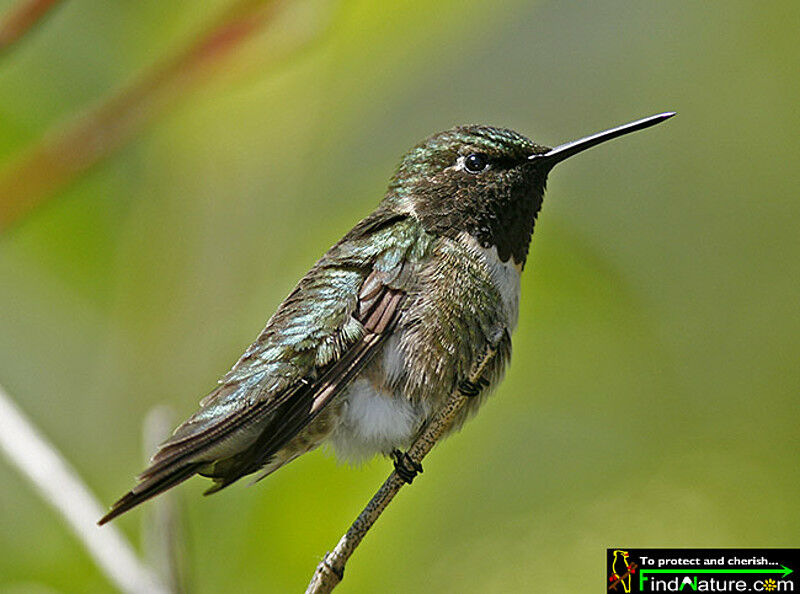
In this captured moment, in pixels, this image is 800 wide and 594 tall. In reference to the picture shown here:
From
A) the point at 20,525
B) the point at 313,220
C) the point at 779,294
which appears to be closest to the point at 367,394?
the point at 313,220

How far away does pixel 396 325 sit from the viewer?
9.09 ft

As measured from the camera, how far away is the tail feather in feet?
6.54

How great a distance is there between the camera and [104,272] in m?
3.43

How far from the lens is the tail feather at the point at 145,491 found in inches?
78.5

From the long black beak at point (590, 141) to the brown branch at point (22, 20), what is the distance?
163cm

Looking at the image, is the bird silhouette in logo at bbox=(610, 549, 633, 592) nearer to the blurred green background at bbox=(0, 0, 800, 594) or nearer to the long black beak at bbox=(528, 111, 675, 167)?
the blurred green background at bbox=(0, 0, 800, 594)

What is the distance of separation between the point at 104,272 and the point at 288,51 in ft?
5.80

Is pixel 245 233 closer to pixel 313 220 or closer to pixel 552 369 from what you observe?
pixel 313 220

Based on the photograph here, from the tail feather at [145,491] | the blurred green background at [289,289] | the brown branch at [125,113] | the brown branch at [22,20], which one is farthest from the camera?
the blurred green background at [289,289]

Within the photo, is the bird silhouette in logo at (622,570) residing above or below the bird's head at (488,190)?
below

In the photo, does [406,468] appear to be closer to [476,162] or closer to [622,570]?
[622,570]

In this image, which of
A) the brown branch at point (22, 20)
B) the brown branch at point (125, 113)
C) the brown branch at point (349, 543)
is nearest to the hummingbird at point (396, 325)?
the brown branch at point (349, 543)

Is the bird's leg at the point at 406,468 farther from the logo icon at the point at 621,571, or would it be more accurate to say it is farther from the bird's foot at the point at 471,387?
the logo icon at the point at 621,571

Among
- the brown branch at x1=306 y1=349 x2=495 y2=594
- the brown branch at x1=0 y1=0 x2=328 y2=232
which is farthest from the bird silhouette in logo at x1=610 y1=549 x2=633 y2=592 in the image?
the brown branch at x1=0 y1=0 x2=328 y2=232
